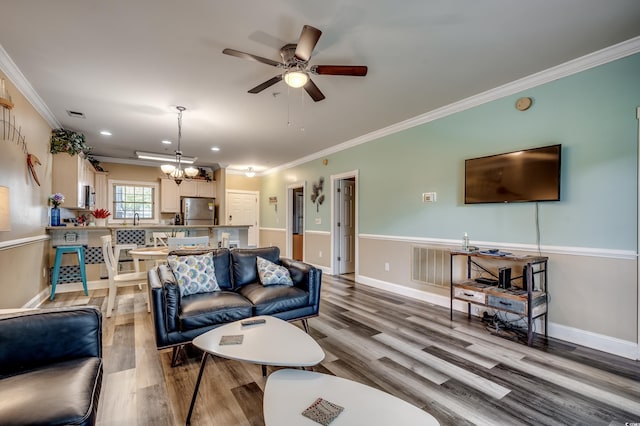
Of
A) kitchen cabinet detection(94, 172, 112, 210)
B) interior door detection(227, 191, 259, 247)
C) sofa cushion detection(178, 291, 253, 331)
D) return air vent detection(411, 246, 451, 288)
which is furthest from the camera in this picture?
interior door detection(227, 191, 259, 247)

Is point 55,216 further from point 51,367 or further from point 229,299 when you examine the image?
point 51,367

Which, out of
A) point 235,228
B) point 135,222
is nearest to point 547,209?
point 235,228

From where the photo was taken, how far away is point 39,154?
3.97 meters

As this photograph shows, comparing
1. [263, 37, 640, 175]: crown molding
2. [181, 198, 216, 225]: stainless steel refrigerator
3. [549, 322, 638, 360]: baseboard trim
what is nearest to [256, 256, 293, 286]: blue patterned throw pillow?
[549, 322, 638, 360]: baseboard trim

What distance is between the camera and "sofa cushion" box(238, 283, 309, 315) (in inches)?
105

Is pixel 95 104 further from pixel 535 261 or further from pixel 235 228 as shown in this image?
pixel 535 261

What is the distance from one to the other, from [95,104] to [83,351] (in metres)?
3.52

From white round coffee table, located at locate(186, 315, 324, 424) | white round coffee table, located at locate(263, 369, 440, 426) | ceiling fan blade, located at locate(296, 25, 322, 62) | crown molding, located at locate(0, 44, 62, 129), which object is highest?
crown molding, located at locate(0, 44, 62, 129)

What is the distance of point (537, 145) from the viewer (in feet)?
9.98

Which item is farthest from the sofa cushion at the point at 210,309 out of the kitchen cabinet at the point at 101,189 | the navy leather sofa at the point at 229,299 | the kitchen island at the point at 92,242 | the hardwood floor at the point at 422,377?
the kitchen cabinet at the point at 101,189

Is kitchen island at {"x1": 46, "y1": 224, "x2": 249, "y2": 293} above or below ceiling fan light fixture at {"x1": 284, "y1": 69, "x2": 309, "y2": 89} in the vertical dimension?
below

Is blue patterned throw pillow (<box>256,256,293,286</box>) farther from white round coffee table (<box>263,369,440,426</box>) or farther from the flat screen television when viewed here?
the flat screen television

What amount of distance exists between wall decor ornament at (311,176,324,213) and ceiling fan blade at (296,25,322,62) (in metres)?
4.25

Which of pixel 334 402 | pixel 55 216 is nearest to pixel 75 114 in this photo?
pixel 55 216
